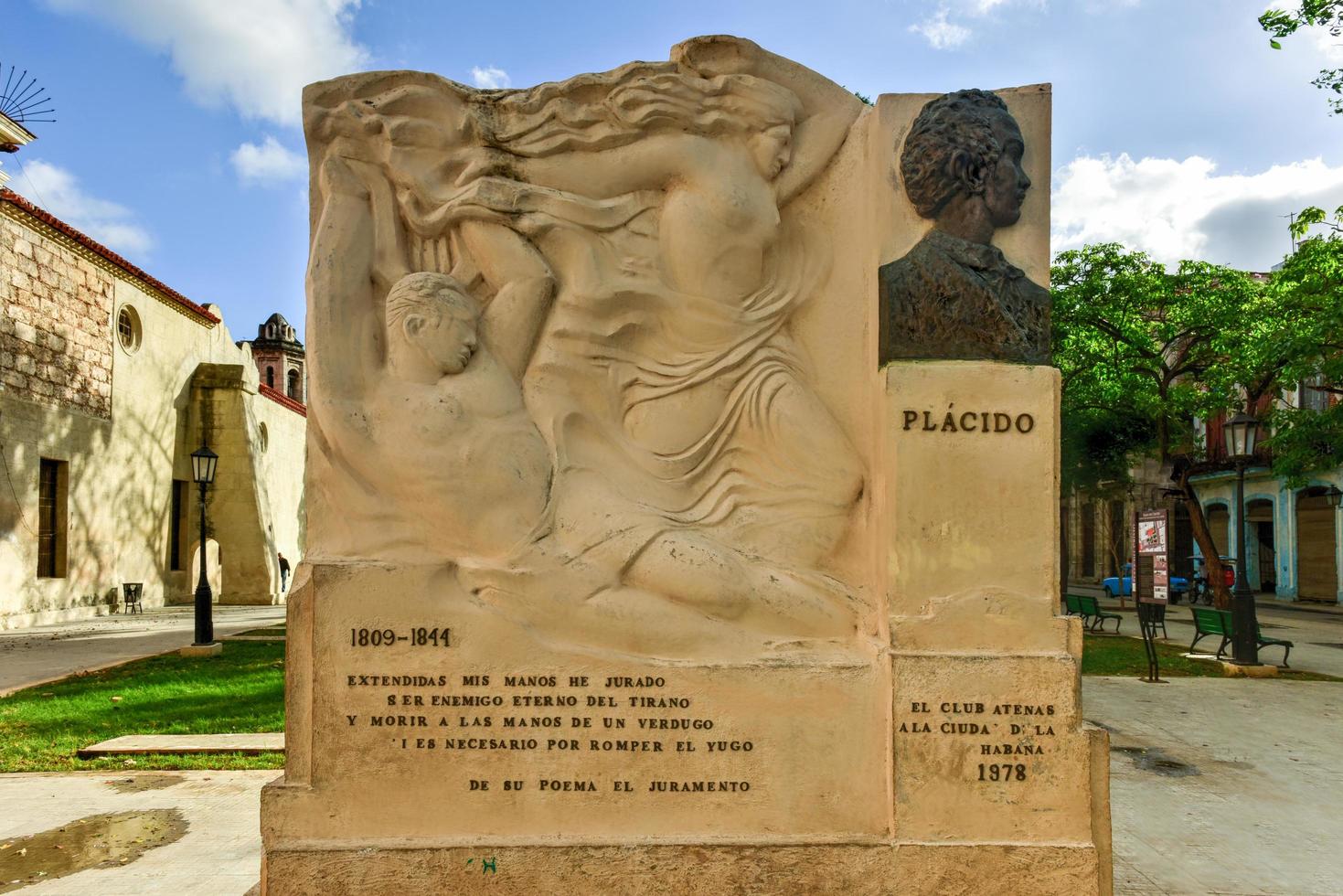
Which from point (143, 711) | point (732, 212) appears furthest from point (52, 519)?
point (732, 212)

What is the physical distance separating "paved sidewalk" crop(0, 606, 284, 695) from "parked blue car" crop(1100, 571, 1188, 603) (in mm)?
20456

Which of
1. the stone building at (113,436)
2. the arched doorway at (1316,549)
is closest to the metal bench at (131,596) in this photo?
the stone building at (113,436)

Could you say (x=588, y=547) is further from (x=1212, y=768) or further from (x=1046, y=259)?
(x=1212, y=768)

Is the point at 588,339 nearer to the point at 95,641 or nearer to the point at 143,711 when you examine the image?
the point at 143,711

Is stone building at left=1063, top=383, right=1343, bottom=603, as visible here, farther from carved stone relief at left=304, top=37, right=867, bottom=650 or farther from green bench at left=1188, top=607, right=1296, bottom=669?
carved stone relief at left=304, top=37, right=867, bottom=650

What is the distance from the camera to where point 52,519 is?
1698 centimetres

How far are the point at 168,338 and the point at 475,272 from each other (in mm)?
19659

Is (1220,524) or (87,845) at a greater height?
(1220,524)

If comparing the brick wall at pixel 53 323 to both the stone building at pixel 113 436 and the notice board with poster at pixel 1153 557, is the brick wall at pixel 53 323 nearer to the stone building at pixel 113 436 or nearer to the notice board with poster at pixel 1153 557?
the stone building at pixel 113 436

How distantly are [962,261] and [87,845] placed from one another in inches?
190

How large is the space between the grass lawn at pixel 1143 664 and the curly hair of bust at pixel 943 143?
24.6 feet

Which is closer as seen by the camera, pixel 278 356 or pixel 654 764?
pixel 654 764

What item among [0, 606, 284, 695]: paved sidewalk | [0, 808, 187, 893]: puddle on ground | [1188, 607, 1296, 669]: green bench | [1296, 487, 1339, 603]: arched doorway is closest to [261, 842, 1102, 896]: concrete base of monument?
[0, 808, 187, 893]: puddle on ground

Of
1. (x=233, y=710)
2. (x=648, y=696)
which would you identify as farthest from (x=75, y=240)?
(x=648, y=696)
